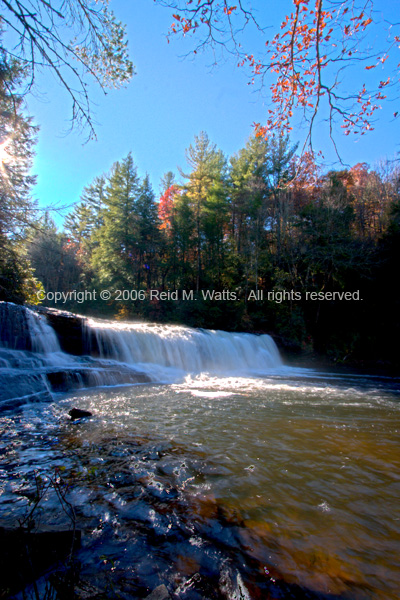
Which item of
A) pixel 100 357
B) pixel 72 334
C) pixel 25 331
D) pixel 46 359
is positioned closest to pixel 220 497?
pixel 46 359

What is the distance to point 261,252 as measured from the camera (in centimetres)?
2102

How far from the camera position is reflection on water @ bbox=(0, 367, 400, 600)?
5.34ft

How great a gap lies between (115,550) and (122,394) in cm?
521

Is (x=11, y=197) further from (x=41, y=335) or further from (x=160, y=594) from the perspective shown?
(x=160, y=594)

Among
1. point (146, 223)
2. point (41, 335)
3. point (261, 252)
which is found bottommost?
point (41, 335)

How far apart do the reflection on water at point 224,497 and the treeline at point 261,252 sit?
14.3 meters

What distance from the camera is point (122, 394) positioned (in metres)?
6.74

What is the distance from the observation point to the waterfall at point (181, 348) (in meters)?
10.3

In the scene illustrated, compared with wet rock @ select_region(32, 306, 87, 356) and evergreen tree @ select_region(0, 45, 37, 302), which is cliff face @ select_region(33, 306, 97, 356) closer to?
wet rock @ select_region(32, 306, 87, 356)

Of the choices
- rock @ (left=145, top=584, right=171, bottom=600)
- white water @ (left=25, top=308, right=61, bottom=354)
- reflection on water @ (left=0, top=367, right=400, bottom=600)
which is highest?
white water @ (left=25, top=308, right=61, bottom=354)

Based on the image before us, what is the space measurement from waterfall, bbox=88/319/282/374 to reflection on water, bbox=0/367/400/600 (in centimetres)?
538

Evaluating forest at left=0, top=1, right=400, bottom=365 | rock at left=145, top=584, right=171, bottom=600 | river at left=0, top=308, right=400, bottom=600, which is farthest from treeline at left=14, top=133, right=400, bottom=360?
rock at left=145, top=584, right=171, bottom=600

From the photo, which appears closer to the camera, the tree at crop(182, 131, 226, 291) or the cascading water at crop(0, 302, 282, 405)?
the cascading water at crop(0, 302, 282, 405)

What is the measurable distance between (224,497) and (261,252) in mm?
19896
